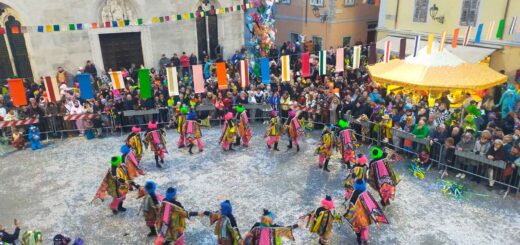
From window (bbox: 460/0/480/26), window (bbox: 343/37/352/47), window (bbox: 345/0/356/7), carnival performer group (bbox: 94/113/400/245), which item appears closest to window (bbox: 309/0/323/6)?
window (bbox: 345/0/356/7)

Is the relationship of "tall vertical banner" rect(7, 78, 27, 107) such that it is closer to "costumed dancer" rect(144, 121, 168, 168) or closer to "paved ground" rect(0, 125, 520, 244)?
"paved ground" rect(0, 125, 520, 244)

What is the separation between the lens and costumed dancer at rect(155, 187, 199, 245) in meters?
7.61

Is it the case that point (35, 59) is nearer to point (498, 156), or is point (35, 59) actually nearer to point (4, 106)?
point (4, 106)

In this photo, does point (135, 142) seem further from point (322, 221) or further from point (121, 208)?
point (322, 221)

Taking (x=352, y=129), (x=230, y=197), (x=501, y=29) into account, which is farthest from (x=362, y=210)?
(x=501, y=29)

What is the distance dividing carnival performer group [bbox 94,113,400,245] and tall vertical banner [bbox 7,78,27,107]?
4.34m

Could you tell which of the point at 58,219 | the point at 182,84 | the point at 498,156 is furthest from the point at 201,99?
the point at 498,156

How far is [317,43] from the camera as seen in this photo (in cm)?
2492

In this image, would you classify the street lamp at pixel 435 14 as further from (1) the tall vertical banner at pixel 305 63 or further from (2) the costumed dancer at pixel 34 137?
(2) the costumed dancer at pixel 34 137

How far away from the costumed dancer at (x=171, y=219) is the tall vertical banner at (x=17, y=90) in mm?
7565

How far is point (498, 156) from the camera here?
9.69 meters

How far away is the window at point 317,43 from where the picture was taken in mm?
24547

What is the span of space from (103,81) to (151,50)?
3175 millimetres

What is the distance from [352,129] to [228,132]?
12.1 feet
